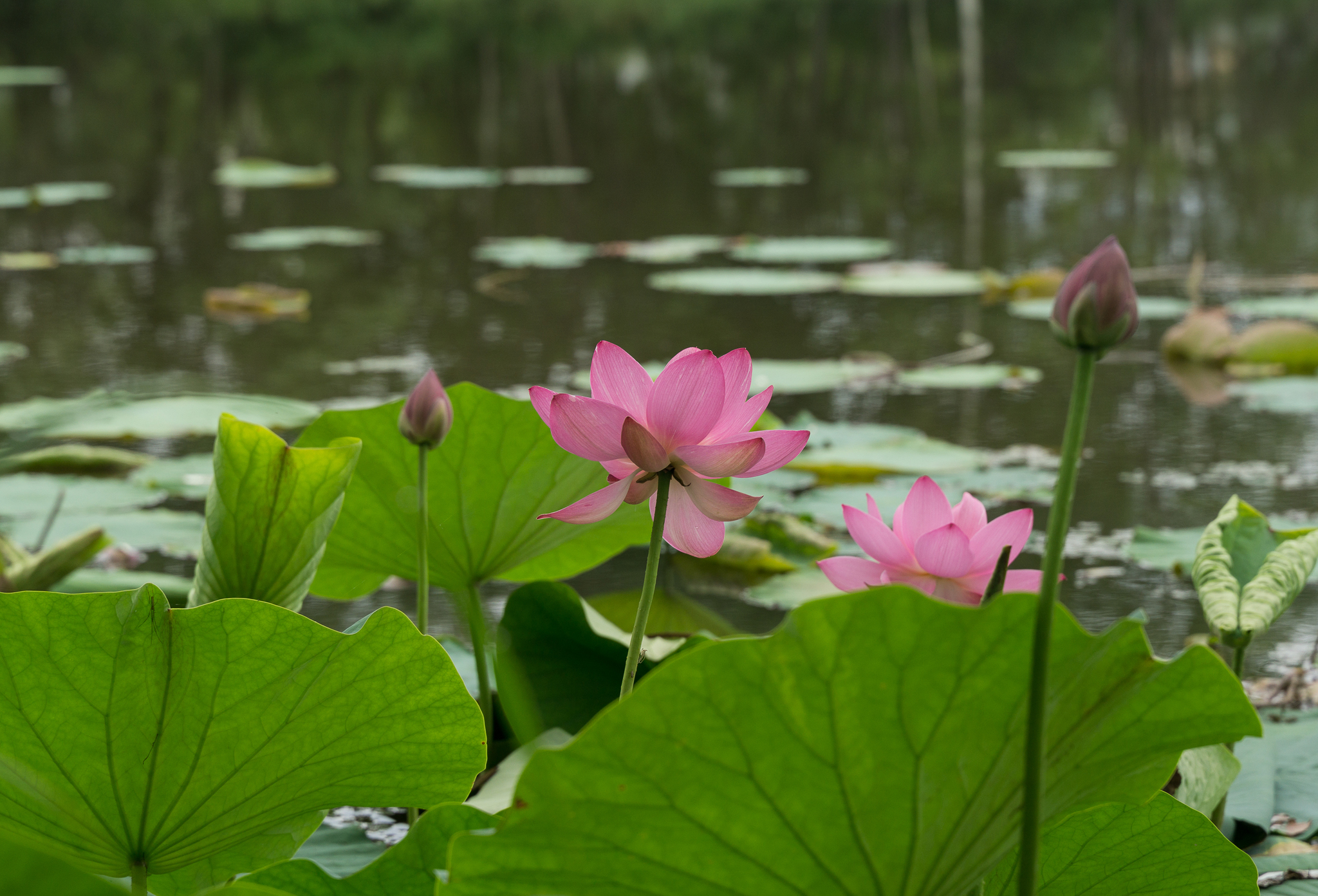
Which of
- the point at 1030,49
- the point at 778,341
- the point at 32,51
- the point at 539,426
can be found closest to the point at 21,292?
the point at 778,341

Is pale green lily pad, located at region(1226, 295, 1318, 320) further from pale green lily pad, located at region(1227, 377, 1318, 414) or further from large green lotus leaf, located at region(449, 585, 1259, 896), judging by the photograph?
large green lotus leaf, located at region(449, 585, 1259, 896)

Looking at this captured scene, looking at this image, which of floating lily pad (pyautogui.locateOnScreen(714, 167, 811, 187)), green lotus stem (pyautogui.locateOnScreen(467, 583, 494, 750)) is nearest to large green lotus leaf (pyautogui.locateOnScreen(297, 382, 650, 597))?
green lotus stem (pyautogui.locateOnScreen(467, 583, 494, 750))

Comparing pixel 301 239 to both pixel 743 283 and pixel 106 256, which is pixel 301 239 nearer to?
pixel 106 256

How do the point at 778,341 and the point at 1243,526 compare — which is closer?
the point at 1243,526

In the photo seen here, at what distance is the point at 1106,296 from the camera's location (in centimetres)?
32

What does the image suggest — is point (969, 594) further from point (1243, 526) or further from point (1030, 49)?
point (1030, 49)

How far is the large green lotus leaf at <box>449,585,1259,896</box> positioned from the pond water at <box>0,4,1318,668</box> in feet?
2.28

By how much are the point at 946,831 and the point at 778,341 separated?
6.03ft

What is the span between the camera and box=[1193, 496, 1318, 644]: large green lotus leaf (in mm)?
561

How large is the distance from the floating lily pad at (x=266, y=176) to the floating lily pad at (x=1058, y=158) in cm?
231

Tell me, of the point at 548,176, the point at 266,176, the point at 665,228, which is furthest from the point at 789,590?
the point at 548,176

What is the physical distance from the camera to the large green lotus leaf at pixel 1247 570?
561 millimetres

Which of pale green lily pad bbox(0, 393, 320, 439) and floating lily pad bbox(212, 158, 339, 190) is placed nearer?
pale green lily pad bbox(0, 393, 320, 439)

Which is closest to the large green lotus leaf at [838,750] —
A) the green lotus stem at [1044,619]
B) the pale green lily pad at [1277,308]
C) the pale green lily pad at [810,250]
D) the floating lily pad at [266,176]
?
the green lotus stem at [1044,619]
